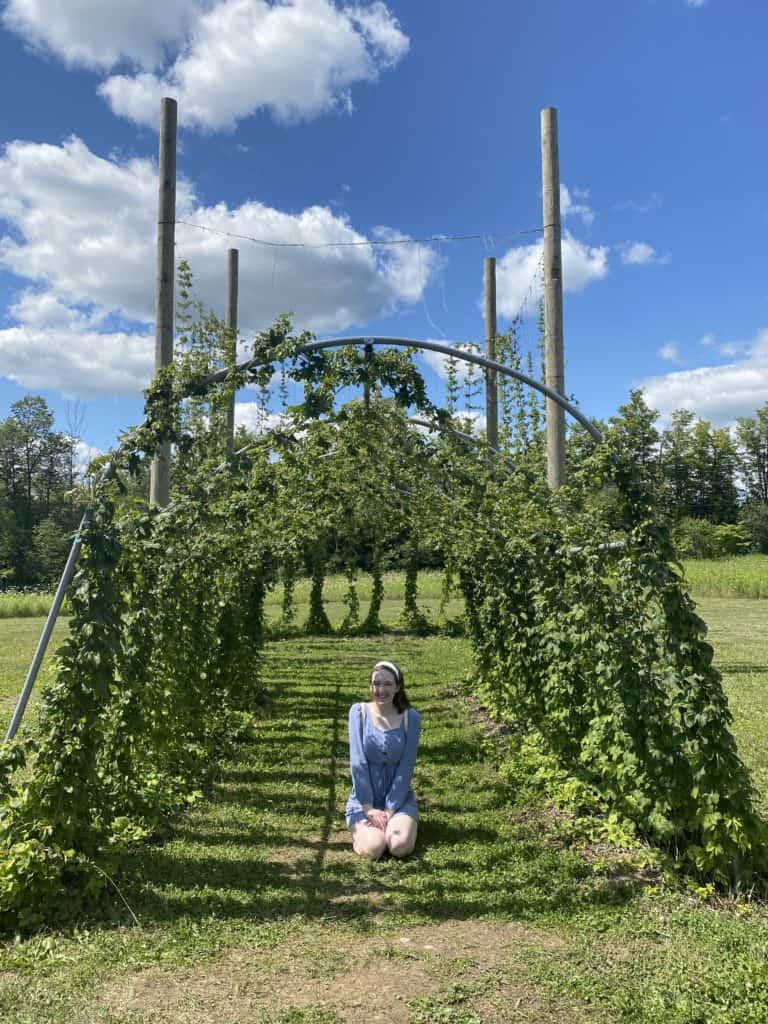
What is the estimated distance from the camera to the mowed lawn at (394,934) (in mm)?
2932

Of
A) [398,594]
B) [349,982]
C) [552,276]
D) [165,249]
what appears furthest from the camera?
[398,594]

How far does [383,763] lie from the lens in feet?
16.4

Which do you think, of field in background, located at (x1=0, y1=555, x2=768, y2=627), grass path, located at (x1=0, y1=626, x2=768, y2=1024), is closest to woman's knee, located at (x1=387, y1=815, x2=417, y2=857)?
grass path, located at (x1=0, y1=626, x2=768, y2=1024)

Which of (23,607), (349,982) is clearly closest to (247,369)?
(349,982)

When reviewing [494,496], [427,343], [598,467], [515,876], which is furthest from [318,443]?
[515,876]

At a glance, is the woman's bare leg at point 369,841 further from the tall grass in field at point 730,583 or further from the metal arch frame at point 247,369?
A: the tall grass in field at point 730,583

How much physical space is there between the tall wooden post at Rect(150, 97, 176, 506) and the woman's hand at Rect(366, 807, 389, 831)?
2867mm

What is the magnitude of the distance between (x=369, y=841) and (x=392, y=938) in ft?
3.45

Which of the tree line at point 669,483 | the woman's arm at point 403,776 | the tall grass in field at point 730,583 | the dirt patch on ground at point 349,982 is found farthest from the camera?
the tree line at point 669,483

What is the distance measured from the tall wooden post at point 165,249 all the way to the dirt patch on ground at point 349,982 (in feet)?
12.0

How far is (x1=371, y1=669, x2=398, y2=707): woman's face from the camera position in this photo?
5059mm

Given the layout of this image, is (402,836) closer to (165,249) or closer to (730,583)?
(165,249)

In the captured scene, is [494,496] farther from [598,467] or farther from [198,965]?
[198,965]

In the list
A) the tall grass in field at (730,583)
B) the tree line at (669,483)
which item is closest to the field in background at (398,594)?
the tall grass in field at (730,583)
